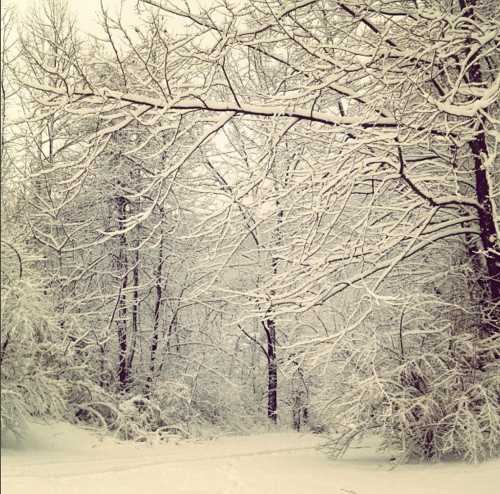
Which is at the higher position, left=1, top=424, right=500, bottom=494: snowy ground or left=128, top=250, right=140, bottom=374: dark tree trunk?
left=128, top=250, right=140, bottom=374: dark tree trunk

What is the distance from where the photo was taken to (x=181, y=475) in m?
3.23

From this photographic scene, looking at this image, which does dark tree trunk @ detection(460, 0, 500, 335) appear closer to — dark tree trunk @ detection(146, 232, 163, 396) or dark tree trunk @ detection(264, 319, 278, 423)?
dark tree trunk @ detection(146, 232, 163, 396)

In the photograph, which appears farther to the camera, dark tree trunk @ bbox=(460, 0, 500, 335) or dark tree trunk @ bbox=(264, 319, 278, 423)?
dark tree trunk @ bbox=(264, 319, 278, 423)

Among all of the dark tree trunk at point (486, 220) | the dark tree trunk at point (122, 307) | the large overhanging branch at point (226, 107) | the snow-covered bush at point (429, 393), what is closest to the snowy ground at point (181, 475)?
the snow-covered bush at point (429, 393)

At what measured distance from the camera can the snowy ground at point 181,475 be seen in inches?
97.7

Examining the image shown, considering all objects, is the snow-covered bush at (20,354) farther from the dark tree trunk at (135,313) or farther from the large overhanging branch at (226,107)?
the dark tree trunk at (135,313)

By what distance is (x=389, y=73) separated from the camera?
5.17 metres

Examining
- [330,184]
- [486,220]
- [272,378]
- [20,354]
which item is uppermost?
[330,184]

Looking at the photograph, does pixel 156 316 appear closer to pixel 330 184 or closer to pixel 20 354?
pixel 330 184

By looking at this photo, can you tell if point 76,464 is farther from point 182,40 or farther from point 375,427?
point 375,427

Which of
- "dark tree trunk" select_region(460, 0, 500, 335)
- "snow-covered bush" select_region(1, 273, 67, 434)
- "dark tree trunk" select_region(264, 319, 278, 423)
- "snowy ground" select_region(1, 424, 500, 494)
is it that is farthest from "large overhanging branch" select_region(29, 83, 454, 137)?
"dark tree trunk" select_region(264, 319, 278, 423)

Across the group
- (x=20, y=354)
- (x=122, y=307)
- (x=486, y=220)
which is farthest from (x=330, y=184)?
(x=122, y=307)

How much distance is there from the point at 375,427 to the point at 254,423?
7923 mm

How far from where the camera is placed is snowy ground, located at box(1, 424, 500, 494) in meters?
2.48
